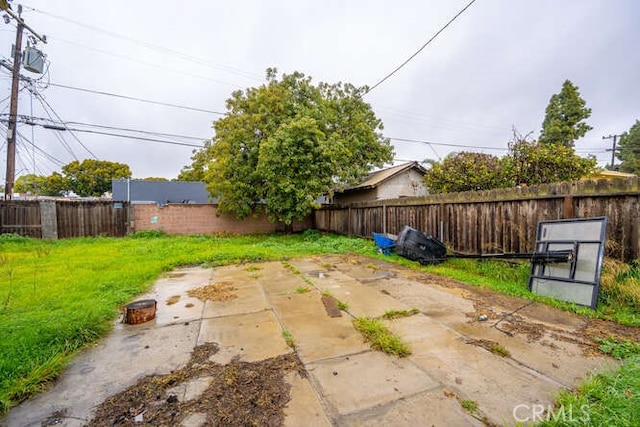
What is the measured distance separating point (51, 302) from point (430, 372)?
4.43 meters

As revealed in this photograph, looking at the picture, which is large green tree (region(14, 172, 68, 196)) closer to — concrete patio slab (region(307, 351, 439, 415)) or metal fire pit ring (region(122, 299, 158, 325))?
metal fire pit ring (region(122, 299, 158, 325))

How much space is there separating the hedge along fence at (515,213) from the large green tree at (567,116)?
18.5m

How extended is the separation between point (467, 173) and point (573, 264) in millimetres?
5122

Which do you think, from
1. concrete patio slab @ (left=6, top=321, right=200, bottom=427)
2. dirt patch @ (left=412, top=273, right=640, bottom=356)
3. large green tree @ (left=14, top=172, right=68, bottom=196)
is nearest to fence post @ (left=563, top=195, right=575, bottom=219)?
dirt patch @ (left=412, top=273, right=640, bottom=356)

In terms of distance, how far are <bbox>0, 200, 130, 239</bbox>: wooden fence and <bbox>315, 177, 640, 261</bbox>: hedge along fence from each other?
35.5ft

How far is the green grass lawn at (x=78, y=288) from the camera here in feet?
6.68

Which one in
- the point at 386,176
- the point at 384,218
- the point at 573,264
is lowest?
the point at 573,264

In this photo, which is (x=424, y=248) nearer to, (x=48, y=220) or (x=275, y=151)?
(x=275, y=151)

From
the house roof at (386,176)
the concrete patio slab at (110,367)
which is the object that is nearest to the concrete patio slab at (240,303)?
the concrete patio slab at (110,367)

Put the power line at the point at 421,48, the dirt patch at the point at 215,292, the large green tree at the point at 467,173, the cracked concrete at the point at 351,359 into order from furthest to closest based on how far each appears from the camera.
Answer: the large green tree at the point at 467,173, the power line at the point at 421,48, the dirt patch at the point at 215,292, the cracked concrete at the point at 351,359

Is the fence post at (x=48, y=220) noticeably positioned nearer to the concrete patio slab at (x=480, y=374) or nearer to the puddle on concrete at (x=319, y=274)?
the puddle on concrete at (x=319, y=274)

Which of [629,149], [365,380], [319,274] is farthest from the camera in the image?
[629,149]

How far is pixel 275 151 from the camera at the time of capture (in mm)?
9117

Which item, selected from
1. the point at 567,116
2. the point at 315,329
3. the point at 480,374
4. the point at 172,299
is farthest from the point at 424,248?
the point at 567,116
